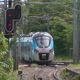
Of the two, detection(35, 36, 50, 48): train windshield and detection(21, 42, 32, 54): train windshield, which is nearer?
detection(35, 36, 50, 48): train windshield

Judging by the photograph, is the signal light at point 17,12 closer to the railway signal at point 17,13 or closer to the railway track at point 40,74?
the railway signal at point 17,13

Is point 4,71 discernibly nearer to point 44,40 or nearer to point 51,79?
point 51,79

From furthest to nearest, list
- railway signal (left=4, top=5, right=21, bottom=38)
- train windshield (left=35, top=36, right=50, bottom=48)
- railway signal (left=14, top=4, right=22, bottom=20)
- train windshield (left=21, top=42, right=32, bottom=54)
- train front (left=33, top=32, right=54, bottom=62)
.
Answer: train windshield (left=21, top=42, right=32, bottom=54) → train windshield (left=35, top=36, right=50, bottom=48) → train front (left=33, top=32, right=54, bottom=62) → railway signal (left=4, top=5, right=21, bottom=38) → railway signal (left=14, top=4, right=22, bottom=20)

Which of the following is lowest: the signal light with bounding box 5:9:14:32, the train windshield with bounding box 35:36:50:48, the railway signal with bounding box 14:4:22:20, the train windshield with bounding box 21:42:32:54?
the train windshield with bounding box 21:42:32:54

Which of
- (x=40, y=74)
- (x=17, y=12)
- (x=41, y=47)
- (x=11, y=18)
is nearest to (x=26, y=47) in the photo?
(x=41, y=47)

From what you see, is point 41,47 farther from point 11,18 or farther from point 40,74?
A: point 11,18

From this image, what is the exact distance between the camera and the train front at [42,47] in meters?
39.4

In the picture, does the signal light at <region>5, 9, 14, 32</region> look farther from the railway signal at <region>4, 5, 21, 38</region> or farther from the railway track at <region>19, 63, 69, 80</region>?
the railway track at <region>19, 63, 69, 80</region>

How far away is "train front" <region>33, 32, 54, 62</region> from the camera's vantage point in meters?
39.4

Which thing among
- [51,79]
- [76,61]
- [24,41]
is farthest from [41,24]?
[51,79]

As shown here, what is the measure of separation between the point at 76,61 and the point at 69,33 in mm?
16692

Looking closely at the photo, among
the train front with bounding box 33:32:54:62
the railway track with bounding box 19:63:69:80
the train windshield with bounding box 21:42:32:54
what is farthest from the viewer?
the train windshield with bounding box 21:42:32:54

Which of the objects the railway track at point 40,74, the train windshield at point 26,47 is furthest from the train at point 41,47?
the railway track at point 40,74

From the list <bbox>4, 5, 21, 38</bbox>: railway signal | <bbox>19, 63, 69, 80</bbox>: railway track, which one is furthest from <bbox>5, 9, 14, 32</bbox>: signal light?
<bbox>19, 63, 69, 80</bbox>: railway track
